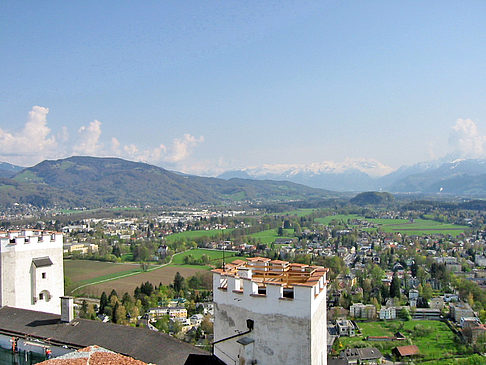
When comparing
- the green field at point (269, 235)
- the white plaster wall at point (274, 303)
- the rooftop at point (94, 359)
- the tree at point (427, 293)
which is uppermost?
the white plaster wall at point (274, 303)

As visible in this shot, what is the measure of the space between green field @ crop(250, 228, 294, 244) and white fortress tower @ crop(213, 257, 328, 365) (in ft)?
338

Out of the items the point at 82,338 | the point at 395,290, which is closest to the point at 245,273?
the point at 82,338

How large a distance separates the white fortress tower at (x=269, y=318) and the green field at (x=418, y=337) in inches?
1716

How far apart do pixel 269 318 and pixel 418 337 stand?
50.7 metres

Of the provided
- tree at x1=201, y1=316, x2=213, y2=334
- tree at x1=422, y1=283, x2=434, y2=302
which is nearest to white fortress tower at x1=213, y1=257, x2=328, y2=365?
tree at x1=201, y1=316, x2=213, y2=334

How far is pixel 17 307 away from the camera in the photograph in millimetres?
11219

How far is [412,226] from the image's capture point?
146375 mm

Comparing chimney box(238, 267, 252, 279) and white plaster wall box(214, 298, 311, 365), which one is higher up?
chimney box(238, 267, 252, 279)

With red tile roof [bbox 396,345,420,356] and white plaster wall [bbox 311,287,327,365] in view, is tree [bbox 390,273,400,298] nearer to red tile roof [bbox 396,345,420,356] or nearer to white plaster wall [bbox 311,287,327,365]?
red tile roof [bbox 396,345,420,356]

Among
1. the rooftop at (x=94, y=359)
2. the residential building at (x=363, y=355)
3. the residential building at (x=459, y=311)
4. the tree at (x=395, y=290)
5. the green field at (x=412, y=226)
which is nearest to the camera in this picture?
the rooftop at (x=94, y=359)

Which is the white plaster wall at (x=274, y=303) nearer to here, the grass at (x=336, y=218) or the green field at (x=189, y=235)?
the green field at (x=189, y=235)

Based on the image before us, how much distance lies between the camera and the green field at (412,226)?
13000 centimetres

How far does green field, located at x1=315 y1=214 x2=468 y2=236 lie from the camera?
13000cm

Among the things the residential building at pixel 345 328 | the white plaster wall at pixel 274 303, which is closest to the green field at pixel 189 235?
the residential building at pixel 345 328
